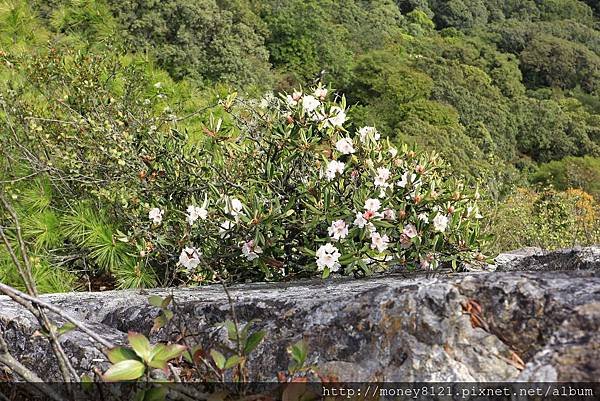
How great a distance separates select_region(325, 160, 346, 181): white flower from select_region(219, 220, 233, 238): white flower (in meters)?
0.41

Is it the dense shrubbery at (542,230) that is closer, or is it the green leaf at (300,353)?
the green leaf at (300,353)

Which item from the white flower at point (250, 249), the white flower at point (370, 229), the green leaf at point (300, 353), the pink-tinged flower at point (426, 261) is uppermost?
the green leaf at point (300, 353)

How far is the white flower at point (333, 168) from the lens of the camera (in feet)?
7.63

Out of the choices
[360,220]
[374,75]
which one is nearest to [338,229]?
[360,220]

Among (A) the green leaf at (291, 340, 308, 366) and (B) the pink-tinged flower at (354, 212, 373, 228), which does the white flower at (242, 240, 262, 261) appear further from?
(A) the green leaf at (291, 340, 308, 366)

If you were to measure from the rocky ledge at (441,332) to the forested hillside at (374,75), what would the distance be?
1415mm

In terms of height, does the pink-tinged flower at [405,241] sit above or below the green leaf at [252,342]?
below

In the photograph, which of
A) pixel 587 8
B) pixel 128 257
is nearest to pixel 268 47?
pixel 128 257

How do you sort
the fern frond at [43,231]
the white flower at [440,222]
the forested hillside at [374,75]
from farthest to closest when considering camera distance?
the forested hillside at [374,75] < the fern frond at [43,231] < the white flower at [440,222]

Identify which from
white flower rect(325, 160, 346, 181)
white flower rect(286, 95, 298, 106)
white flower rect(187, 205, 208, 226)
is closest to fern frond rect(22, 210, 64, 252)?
white flower rect(187, 205, 208, 226)

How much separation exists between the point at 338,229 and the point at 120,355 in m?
1.28

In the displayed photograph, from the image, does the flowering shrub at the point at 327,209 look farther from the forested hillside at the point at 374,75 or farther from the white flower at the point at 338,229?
the forested hillside at the point at 374,75

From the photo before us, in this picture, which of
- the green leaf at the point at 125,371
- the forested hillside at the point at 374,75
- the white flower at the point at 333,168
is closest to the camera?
the green leaf at the point at 125,371

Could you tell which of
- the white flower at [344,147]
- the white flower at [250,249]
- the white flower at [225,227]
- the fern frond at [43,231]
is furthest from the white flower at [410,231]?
the fern frond at [43,231]
